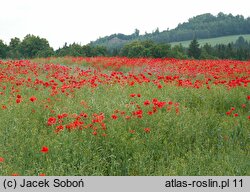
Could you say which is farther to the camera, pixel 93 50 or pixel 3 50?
pixel 93 50

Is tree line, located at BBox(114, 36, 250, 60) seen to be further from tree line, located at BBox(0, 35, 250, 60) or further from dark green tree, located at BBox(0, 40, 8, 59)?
dark green tree, located at BBox(0, 40, 8, 59)

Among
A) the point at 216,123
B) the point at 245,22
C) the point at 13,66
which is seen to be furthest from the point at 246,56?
the point at 245,22

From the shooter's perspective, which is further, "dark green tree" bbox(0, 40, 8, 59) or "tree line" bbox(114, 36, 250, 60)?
"dark green tree" bbox(0, 40, 8, 59)

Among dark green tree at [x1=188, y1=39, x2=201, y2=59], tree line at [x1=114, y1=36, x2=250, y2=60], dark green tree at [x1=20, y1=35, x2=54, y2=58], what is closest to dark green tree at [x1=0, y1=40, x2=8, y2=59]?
dark green tree at [x1=20, y1=35, x2=54, y2=58]

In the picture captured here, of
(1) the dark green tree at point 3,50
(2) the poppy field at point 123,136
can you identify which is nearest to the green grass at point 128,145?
(2) the poppy field at point 123,136

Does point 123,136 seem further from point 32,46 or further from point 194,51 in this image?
point 194,51

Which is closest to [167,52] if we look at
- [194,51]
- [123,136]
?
[194,51]

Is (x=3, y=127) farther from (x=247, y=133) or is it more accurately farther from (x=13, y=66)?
(x=13, y=66)

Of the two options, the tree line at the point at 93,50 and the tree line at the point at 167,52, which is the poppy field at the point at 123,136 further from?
the tree line at the point at 93,50

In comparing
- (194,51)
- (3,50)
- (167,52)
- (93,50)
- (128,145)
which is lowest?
(194,51)

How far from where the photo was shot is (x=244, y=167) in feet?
17.1

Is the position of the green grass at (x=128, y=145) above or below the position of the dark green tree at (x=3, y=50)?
below

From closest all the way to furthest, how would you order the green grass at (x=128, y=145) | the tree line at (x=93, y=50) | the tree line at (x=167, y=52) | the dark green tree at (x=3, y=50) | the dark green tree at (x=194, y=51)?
1. the green grass at (x=128, y=145)
2. the tree line at (x=167, y=52)
3. the tree line at (x=93, y=50)
4. the dark green tree at (x=3, y=50)
5. the dark green tree at (x=194, y=51)

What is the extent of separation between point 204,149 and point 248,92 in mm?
4336
